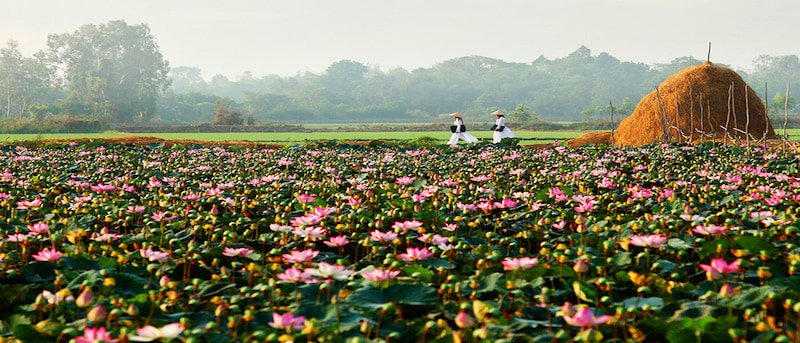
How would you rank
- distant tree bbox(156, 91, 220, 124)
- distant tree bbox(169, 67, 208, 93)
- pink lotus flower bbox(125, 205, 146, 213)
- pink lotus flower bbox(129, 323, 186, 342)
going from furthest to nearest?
distant tree bbox(169, 67, 208, 93) < distant tree bbox(156, 91, 220, 124) < pink lotus flower bbox(125, 205, 146, 213) < pink lotus flower bbox(129, 323, 186, 342)

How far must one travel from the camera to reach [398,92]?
103m

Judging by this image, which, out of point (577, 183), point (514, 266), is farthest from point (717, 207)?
point (514, 266)

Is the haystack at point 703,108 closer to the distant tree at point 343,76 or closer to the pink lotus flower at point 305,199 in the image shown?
A: the pink lotus flower at point 305,199

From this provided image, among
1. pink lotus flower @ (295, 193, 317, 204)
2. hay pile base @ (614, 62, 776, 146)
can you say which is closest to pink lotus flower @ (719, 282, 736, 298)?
pink lotus flower @ (295, 193, 317, 204)

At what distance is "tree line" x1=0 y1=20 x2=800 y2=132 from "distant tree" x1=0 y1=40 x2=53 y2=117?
11 centimetres

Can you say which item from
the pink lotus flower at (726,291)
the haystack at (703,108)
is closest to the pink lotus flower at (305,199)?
the pink lotus flower at (726,291)

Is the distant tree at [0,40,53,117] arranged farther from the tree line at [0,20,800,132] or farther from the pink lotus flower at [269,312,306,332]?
the pink lotus flower at [269,312,306,332]

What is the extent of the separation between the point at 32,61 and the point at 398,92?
59.2 metres

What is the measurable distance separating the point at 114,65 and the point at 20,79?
9.29 meters

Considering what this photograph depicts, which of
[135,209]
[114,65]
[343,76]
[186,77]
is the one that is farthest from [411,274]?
[186,77]

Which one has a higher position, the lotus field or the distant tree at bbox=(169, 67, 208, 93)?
the distant tree at bbox=(169, 67, 208, 93)

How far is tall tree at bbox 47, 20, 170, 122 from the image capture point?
185ft

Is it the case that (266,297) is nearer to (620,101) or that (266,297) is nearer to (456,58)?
(620,101)

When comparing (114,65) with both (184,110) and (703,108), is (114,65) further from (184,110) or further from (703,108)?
(703,108)
